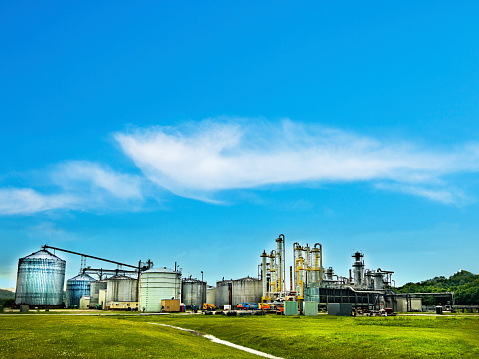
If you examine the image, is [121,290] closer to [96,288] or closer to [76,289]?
[96,288]

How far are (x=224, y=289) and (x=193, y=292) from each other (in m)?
9.62

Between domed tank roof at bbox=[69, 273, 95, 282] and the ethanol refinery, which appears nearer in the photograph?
the ethanol refinery

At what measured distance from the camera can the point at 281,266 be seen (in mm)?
126625

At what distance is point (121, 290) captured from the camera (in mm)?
133625

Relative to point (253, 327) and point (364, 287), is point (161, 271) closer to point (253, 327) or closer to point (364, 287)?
point (364, 287)

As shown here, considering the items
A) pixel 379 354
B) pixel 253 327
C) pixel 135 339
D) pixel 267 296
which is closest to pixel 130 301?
pixel 267 296

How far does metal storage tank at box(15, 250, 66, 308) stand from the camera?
12500 cm

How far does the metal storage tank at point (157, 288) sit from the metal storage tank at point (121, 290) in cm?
1816

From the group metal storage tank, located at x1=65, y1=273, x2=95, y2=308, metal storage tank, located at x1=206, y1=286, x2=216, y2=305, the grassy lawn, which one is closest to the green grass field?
the grassy lawn

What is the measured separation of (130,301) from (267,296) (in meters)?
41.6

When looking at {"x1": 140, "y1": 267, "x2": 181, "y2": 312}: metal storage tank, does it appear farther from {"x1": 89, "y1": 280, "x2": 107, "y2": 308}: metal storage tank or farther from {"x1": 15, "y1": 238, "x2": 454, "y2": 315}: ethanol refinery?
{"x1": 89, "y1": 280, "x2": 107, "y2": 308}: metal storage tank

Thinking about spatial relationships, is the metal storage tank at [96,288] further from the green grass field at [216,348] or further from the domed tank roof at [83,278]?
the green grass field at [216,348]

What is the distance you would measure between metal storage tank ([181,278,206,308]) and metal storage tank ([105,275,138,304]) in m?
14.6

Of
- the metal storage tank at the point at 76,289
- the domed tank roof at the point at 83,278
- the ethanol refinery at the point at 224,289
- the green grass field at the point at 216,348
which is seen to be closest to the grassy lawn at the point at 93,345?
→ the green grass field at the point at 216,348
